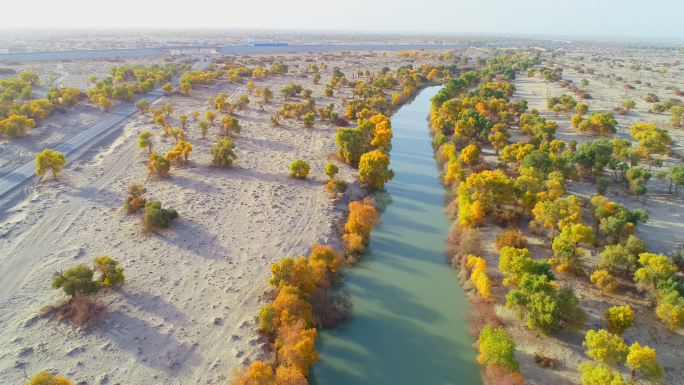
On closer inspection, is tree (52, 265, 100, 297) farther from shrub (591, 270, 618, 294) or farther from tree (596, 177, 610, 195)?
tree (596, 177, 610, 195)

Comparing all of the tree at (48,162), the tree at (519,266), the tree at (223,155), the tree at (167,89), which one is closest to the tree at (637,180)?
the tree at (519,266)

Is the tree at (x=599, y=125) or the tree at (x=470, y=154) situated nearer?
the tree at (x=470, y=154)

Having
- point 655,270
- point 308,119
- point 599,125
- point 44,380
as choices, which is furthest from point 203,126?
point 599,125

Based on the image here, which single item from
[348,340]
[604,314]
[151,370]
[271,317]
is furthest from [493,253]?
[151,370]

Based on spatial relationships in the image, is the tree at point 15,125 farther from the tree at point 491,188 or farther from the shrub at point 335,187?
the tree at point 491,188

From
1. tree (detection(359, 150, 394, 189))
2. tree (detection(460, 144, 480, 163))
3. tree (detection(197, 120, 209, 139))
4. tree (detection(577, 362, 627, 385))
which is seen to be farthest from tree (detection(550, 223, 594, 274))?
tree (detection(197, 120, 209, 139))
